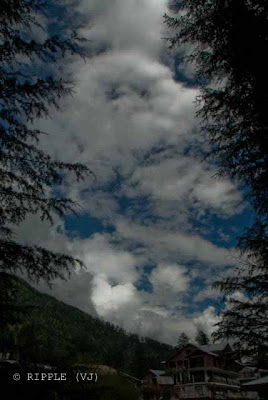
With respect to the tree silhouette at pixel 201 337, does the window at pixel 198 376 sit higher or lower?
lower

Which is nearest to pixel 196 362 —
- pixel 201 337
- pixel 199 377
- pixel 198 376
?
pixel 198 376

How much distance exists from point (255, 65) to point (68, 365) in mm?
6795

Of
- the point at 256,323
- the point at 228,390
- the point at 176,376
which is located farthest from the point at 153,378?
the point at 256,323

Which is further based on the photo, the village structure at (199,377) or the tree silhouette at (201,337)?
the tree silhouette at (201,337)

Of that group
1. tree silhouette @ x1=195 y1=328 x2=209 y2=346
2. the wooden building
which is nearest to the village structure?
the wooden building

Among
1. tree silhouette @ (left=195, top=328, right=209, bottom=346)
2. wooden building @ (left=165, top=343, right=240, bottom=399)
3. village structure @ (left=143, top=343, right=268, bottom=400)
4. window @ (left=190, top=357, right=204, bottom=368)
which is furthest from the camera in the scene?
tree silhouette @ (left=195, top=328, right=209, bottom=346)

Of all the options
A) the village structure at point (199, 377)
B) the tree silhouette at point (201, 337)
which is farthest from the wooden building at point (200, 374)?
the tree silhouette at point (201, 337)

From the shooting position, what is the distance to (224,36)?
24.7ft

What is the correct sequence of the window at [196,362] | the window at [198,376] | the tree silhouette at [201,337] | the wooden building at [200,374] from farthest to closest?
the tree silhouette at [201,337] → the window at [196,362] → the window at [198,376] → the wooden building at [200,374]

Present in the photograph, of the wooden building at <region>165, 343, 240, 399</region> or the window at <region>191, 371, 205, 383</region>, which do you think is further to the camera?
the window at <region>191, 371, 205, 383</region>

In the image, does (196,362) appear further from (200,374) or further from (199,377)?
(199,377)

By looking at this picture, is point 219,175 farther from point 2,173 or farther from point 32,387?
point 32,387

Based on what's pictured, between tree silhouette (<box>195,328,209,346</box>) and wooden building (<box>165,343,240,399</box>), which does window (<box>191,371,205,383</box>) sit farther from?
tree silhouette (<box>195,328,209,346</box>)

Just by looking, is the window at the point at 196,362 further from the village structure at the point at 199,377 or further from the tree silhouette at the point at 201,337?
the tree silhouette at the point at 201,337
